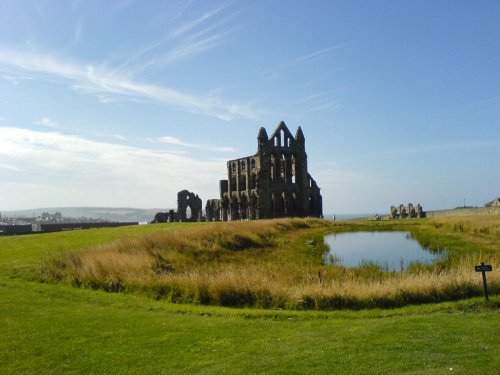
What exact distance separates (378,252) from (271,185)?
3803cm

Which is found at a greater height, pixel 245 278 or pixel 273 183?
pixel 273 183

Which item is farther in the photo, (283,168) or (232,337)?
(283,168)

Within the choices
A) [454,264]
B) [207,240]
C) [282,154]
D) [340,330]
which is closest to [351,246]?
[207,240]

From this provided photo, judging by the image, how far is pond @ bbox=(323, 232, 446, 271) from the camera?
2234cm

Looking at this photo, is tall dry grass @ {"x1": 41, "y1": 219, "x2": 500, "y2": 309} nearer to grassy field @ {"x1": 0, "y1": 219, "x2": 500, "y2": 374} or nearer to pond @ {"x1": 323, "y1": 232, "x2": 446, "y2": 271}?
grassy field @ {"x1": 0, "y1": 219, "x2": 500, "y2": 374}

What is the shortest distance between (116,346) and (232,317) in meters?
3.28

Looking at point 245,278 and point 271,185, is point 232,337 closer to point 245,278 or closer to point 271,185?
point 245,278

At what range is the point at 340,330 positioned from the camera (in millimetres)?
9477

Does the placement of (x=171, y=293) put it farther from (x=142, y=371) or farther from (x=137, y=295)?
(x=142, y=371)

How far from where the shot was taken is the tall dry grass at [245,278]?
12664 millimetres

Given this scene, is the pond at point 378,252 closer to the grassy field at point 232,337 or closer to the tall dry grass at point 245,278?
the tall dry grass at point 245,278

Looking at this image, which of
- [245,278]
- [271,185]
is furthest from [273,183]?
[245,278]

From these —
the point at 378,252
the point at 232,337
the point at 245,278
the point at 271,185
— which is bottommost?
the point at 232,337

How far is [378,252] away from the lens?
26.9 m
